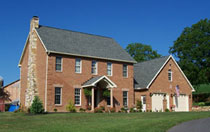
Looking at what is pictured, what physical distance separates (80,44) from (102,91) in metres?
6.05

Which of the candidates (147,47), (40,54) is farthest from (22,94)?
(147,47)

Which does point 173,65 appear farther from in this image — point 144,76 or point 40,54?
point 40,54

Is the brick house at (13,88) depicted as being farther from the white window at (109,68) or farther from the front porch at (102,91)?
the front porch at (102,91)

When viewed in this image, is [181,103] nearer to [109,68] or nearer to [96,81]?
[109,68]

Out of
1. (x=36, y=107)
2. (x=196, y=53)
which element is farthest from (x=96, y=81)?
(x=196, y=53)

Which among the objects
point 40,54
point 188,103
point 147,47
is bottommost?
point 188,103

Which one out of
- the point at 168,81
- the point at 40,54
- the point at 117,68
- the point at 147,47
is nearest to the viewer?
the point at 40,54

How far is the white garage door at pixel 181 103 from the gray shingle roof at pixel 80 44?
8.95m

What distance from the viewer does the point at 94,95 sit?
3191cm

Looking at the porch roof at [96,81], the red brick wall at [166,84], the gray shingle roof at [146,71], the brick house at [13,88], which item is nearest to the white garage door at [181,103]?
the red brick wall at [166,84]

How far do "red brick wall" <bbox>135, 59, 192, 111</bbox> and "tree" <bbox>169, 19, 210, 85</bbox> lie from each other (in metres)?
7.92

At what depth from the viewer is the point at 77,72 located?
31.0m

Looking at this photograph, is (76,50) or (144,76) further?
(144,76)

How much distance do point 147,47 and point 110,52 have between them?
3703 cm
